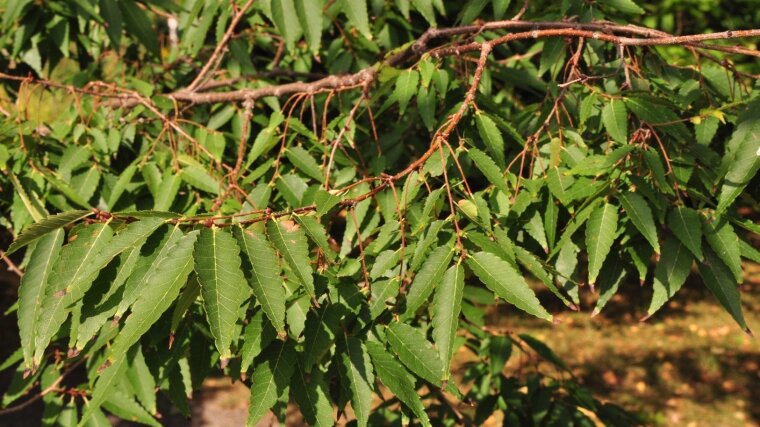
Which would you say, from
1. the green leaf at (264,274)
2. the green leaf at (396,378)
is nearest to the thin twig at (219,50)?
the green leaf at (264,274)

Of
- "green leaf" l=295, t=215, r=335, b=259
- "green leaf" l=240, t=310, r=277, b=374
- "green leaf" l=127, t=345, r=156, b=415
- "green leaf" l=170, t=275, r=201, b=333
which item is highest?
"green leaf" l=295, t=215, r=335, b=259

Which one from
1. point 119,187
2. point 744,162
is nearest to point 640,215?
point 744,162

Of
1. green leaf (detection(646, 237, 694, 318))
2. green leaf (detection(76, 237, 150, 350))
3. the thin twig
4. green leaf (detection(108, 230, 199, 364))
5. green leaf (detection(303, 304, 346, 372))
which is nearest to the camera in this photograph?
green leaf (detection(108, 230, 199, 364))

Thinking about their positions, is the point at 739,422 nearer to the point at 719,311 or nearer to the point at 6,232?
the point at 719,311

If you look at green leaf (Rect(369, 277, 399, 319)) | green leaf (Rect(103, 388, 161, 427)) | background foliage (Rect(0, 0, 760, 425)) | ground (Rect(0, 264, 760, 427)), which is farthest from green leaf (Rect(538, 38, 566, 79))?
ground (Rect(0, 264, 760, 427))

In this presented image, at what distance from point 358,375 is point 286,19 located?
3.41ft

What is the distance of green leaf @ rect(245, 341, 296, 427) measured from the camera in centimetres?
119

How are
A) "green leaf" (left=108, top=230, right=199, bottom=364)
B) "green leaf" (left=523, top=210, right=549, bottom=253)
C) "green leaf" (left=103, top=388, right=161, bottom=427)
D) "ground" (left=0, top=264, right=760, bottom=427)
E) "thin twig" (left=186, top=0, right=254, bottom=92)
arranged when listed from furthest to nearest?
"ground" (left=0, top=264, right=760, bottom=427)
"thin twig" (left=186, top=0, right=254, bottom=92)
"green leaf" (left=103, top=388, right=161, bottom=427)
"green leaf" (left=523, top=210, right=549, bottom=253)
"green leaf" (left=108, top=230, right=199, bottom=364)

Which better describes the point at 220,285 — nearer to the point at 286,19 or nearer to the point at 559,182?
Answer: the point at 559,182

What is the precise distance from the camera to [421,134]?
2.27 m

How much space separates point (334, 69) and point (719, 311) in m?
6.14

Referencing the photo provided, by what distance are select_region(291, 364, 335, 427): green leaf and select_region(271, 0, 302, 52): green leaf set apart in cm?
94

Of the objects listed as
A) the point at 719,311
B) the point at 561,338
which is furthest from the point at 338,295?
the point at 719,311

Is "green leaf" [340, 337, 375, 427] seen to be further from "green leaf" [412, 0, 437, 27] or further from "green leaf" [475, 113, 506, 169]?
"green leaf" [412, 0, 437, 27]
